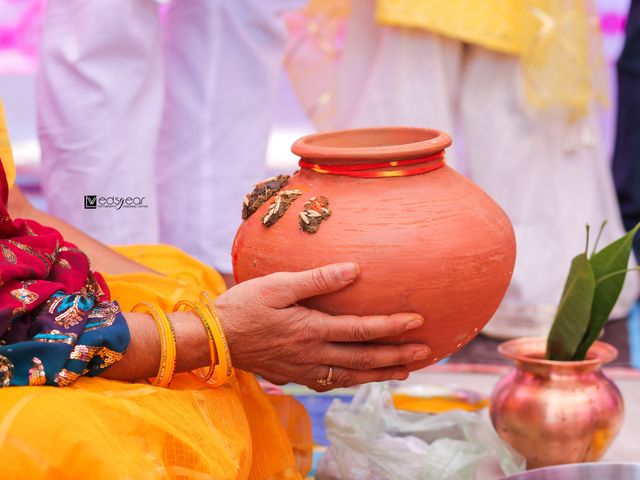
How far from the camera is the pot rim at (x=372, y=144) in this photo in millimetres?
1433

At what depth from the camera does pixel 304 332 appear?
4.56ft

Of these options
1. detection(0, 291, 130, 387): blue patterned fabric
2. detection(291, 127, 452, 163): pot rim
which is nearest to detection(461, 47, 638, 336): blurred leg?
detection(291, 127, 452, 163): pot rim

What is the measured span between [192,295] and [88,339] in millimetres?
399

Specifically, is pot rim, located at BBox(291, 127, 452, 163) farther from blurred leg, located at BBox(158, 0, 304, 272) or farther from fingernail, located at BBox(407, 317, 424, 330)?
blurred leg, located at BBox(158, 0, 304, 272)

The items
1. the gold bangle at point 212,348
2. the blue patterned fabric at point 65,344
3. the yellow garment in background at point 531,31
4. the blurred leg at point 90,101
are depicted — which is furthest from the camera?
the yellow garment in background at point 531,31

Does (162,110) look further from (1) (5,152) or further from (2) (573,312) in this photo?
(2) (573,312)

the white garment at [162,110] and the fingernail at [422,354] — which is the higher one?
the white garment at [162,110]

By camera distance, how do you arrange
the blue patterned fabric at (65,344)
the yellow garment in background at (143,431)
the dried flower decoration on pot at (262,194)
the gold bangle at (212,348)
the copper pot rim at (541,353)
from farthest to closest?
the copper pot rim at (541,353) < the dried flower decoration on pot at (262,194) < the gold bangle at (212,348) < the blue patterned fabric at (65,344) < the yellow garment in background at (143,431)

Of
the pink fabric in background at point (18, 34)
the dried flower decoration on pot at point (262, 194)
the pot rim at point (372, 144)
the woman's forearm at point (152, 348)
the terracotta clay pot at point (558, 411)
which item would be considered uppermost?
the pink fabric in background at point (18, 34)

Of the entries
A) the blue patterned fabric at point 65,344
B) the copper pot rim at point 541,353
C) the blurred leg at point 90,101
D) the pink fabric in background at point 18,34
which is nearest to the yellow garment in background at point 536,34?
the blurred leg at point 90,101

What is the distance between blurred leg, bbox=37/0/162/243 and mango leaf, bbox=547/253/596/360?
1.05m

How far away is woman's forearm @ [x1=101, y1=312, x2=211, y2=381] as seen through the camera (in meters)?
1.36

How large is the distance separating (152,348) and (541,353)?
882 millimetres

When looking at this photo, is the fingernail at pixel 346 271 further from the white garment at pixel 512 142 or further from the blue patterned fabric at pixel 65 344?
the white garment at pixel 512 142
